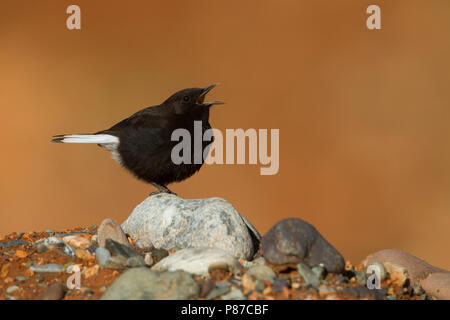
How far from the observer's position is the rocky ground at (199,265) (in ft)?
12.0

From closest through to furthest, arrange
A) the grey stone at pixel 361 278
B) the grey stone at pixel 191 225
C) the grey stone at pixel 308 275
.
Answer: the grey stone at pixel 308 275, the grey stone at pixel 361 278, the grey stone at pixel 191 225

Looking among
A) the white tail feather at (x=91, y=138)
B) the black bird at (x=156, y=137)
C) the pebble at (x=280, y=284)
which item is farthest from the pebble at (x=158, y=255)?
the white tail feather at (x=91, y=138)

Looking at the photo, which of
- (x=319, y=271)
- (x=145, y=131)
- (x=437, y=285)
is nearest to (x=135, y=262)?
(x=319, y=271)

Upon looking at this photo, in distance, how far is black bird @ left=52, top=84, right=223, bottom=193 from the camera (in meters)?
6.01

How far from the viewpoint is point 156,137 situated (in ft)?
19.7

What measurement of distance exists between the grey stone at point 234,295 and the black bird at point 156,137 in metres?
2.69

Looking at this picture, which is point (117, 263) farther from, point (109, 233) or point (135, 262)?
point (109, 233)

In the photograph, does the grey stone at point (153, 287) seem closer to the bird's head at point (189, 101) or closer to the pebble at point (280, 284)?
the pebble at point (280, 284)

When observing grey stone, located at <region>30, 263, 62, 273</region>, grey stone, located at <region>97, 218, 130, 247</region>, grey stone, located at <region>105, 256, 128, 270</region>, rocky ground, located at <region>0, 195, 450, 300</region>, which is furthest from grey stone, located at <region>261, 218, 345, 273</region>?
grey stone, located at <region>30, 263, 62, 273</region>

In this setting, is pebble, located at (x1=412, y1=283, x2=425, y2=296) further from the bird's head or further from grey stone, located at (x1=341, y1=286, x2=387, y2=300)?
the bird's head

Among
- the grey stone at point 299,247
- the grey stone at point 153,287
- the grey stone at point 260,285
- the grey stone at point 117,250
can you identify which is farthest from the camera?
the grey stone at point 117,250
